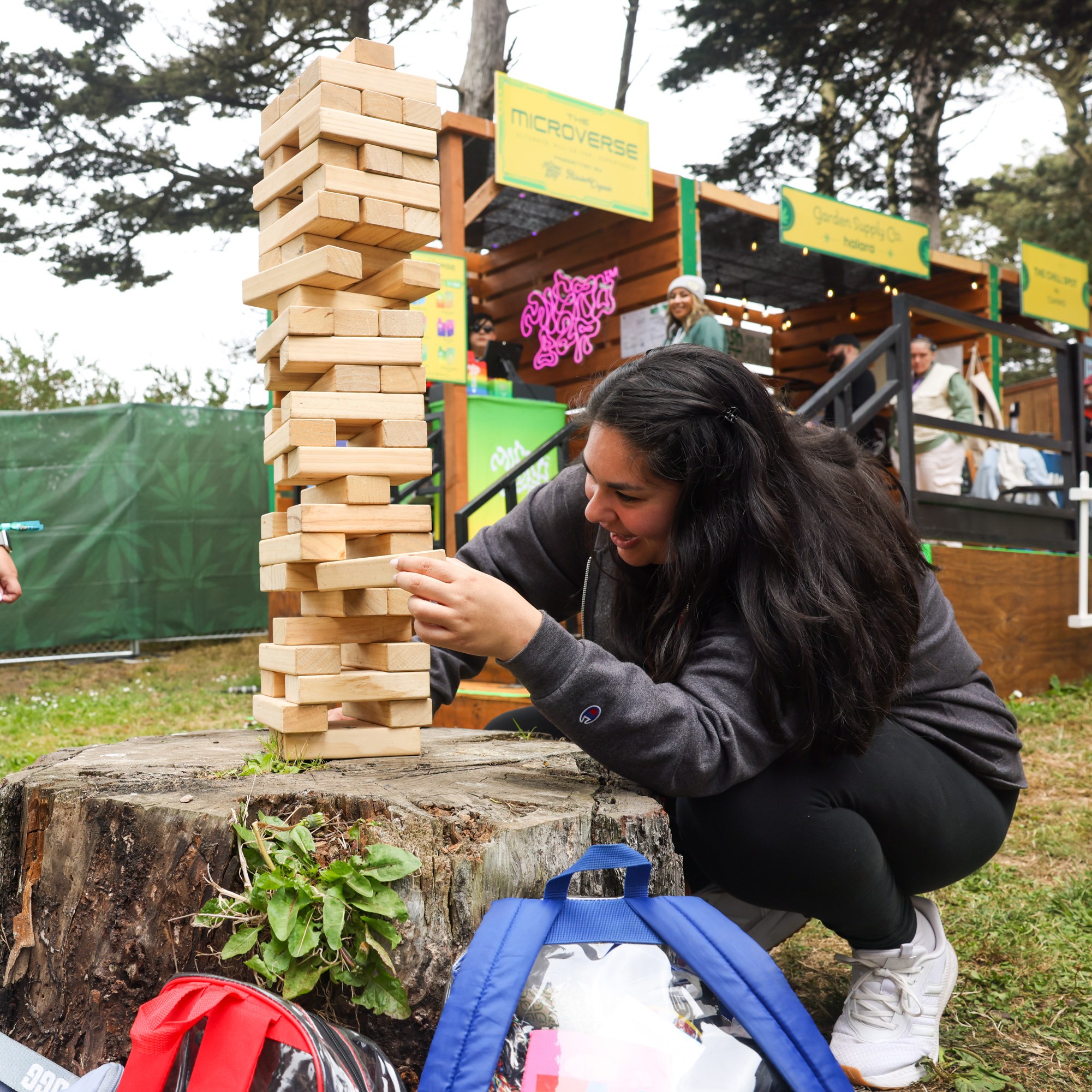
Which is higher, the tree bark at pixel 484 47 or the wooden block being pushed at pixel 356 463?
the tree bark at pixel 484 47

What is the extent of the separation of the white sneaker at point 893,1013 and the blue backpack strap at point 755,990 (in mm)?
523

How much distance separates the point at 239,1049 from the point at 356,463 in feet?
2.84

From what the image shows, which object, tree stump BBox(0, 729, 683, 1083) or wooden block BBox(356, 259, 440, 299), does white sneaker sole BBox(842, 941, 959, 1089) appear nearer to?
tree stump BBox(0, 729, 683, 1083)

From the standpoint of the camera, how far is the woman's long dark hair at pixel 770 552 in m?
1.35

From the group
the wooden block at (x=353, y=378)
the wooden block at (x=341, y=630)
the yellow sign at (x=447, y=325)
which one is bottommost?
the wooden block at (x=341, y=630)

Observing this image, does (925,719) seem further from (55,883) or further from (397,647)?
(55,883)

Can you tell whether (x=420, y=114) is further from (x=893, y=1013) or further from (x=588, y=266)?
(x=588, y=266)

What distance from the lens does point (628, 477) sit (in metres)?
1.43

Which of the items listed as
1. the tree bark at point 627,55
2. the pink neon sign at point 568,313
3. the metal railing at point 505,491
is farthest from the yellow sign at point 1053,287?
the metal railing at point 505,491

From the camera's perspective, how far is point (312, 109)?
5.10ft

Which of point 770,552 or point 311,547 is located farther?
point 311,547

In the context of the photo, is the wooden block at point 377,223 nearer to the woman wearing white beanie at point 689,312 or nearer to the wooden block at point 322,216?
the wooden block at point 322,216

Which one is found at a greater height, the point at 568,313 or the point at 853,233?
the point at 853,233

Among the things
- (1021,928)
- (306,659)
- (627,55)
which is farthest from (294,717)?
(627,55)
